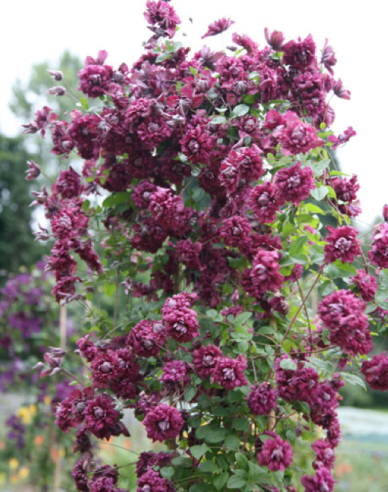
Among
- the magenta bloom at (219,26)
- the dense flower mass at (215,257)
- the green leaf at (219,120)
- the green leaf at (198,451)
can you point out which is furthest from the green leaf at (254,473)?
the magenta bloom at (219,26)

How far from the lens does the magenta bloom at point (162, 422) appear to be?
104 centimetres

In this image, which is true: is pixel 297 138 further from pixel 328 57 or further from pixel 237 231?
pixel 328 57

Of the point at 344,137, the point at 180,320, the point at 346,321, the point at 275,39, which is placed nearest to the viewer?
the point at 346,321

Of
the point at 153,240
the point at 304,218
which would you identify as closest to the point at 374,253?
the point at 304,218

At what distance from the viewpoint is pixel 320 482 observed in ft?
3.34

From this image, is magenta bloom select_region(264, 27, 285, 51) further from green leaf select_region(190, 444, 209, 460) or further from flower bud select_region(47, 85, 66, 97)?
green leaf select_region(190, 444, 209, 460)

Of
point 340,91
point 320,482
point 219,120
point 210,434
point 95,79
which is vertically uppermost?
point 95,79

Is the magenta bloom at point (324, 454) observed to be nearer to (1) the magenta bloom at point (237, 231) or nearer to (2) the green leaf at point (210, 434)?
(2) the green leaf at point (210, 434)

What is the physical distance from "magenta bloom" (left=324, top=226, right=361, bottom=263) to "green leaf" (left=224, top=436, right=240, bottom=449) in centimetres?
46

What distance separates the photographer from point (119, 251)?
149cm

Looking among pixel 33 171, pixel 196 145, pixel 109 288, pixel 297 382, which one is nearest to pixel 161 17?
pixel 196 145

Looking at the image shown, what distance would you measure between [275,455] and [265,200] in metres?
0.51

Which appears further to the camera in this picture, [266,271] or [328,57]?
[328,57]

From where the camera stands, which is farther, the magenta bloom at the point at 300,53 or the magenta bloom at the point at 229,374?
the magenta bloom at the point at 300,53
